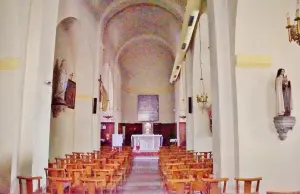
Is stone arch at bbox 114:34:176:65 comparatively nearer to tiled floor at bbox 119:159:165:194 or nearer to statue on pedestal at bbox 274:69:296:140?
tiled floor at bbox 119:159:165:194

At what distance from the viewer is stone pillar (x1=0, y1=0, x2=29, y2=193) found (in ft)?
20.2

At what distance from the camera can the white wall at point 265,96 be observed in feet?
19.3

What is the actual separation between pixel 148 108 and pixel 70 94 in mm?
13522

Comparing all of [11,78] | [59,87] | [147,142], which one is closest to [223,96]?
[11,78]

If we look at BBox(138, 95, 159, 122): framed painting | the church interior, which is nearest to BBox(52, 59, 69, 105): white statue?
the church interior

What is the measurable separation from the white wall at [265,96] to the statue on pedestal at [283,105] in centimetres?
16

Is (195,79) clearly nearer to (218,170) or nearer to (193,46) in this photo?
(193,46)

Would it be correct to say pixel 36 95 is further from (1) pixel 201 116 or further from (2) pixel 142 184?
(1) pixel 201 116

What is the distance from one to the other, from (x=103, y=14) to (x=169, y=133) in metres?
13.1

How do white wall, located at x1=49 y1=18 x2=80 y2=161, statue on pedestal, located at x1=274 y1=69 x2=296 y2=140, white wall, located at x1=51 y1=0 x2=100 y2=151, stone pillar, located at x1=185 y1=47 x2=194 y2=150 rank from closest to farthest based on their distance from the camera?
statue on pedestal, located at x1=274 y1=69 x2=296 y2=140
white wall, located at x1=49 y1=18 x2=80 y2=161
white wall, located at x1=51 y1=0 x2=100 y2=151
stone pillar, located at x1=185 y1=47 x2=194 y2=150

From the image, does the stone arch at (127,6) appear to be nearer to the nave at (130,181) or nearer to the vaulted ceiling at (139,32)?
the vaulted ceiling at (139,32)

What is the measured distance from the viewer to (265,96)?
6.06 metres

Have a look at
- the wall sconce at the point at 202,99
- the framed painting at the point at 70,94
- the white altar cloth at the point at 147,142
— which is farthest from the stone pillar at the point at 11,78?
the white altar cloth at the point at 147,142

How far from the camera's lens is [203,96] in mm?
11203
